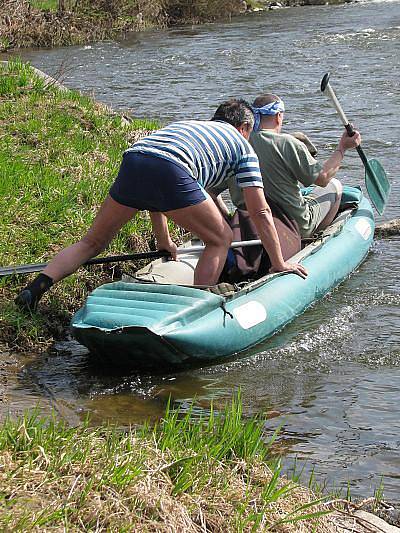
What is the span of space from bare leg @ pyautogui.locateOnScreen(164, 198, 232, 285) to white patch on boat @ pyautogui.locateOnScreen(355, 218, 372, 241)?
7.34ft

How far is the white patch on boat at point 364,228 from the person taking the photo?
7.86 m

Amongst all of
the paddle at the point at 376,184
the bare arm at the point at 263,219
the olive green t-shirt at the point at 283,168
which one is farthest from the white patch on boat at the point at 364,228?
the bare arm at the point at 263,219

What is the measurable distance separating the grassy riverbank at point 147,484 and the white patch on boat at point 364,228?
4.31 metres

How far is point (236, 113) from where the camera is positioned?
593 centimetres

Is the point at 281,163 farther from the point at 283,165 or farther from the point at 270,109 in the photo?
the point at 270,109

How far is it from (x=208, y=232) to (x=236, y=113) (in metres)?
0.77

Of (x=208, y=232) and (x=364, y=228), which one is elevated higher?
(x=208, y=232)

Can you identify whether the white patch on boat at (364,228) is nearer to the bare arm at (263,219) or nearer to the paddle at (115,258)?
the paddle at (115,258)

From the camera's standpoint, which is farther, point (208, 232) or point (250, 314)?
point (250, 314)

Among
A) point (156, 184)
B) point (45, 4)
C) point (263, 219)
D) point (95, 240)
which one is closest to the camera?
point (156, 184)

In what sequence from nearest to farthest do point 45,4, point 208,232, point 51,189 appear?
point 208,232, point 51,189, point 45,4

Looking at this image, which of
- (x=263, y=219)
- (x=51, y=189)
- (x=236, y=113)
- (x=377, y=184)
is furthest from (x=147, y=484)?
(x=377, y=184)

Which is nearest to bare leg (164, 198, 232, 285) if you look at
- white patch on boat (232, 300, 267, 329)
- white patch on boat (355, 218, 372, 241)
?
white patch on boat (232, 300, 267, 329)

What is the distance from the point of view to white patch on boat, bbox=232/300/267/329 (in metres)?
5.80
